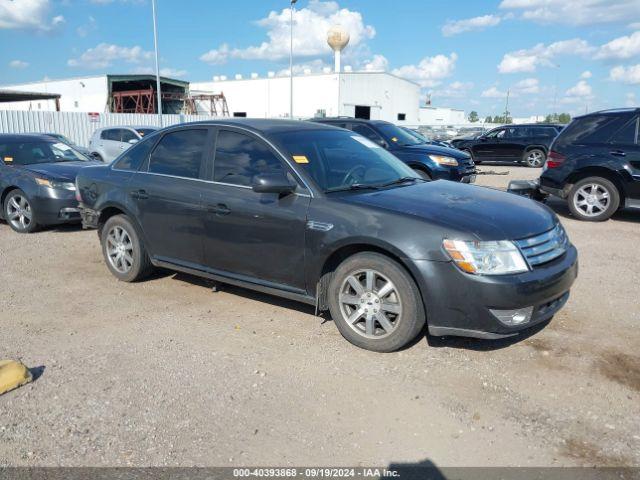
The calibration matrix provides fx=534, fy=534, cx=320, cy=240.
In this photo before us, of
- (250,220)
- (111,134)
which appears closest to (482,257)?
(250,220)

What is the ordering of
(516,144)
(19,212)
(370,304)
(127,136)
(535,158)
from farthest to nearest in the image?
(516,144)
(535,158)
(127,136)
(19,212)
(370,304)

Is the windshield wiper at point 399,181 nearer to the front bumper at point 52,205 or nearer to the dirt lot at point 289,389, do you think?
the dirt lot at point 289,389

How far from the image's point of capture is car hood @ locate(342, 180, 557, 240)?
372 cm

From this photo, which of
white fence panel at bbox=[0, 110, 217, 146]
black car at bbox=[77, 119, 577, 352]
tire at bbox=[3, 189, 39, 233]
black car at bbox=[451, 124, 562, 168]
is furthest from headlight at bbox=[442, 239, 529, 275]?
white fence panel at bbox=[0, 110, 217, 146]

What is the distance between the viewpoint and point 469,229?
3672 mm

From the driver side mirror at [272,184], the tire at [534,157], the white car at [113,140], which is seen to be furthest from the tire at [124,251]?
the tire at [534,157]

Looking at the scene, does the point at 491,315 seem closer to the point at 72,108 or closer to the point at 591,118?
the point at 591,118

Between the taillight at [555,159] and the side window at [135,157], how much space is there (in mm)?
6946

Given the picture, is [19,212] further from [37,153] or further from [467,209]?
[467,209]

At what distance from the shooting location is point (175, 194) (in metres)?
5.07

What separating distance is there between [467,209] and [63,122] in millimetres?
25010

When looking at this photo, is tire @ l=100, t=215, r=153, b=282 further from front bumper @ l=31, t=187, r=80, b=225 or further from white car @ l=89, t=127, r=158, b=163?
white car @ l=89, t=127, r=158, b=163

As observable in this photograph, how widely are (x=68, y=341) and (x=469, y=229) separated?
10.6 feet

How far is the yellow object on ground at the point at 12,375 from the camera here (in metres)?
3.51
